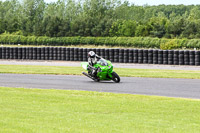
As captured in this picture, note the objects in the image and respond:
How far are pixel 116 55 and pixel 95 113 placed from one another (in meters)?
23.6

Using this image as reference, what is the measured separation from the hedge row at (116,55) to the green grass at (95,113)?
16632 mm

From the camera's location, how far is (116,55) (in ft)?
112

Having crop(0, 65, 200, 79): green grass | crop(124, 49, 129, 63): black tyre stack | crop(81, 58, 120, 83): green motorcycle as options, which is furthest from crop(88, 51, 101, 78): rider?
crop(124, 49, 129, 63): black tyre stack

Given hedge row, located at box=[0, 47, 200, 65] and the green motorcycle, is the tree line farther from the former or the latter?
the green motorcycle

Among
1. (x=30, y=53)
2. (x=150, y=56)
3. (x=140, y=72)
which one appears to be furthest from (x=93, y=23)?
(x=140, y=72)

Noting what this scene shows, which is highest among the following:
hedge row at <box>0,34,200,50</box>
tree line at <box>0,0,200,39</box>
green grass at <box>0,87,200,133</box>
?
tree line at <box>0,0,200,39</box>

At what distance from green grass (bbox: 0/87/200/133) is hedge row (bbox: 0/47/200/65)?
16.6 meters

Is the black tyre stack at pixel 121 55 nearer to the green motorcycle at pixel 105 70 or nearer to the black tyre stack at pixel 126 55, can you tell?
the black tyre stack at pixel 126 55

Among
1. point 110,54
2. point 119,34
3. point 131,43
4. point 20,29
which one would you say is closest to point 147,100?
point 110,54

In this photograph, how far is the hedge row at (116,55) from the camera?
30938mm

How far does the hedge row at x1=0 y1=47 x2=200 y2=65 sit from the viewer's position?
1218 inches

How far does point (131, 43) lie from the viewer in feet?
268

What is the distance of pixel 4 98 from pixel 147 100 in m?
4.35

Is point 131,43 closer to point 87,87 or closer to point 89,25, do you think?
point 89,25
